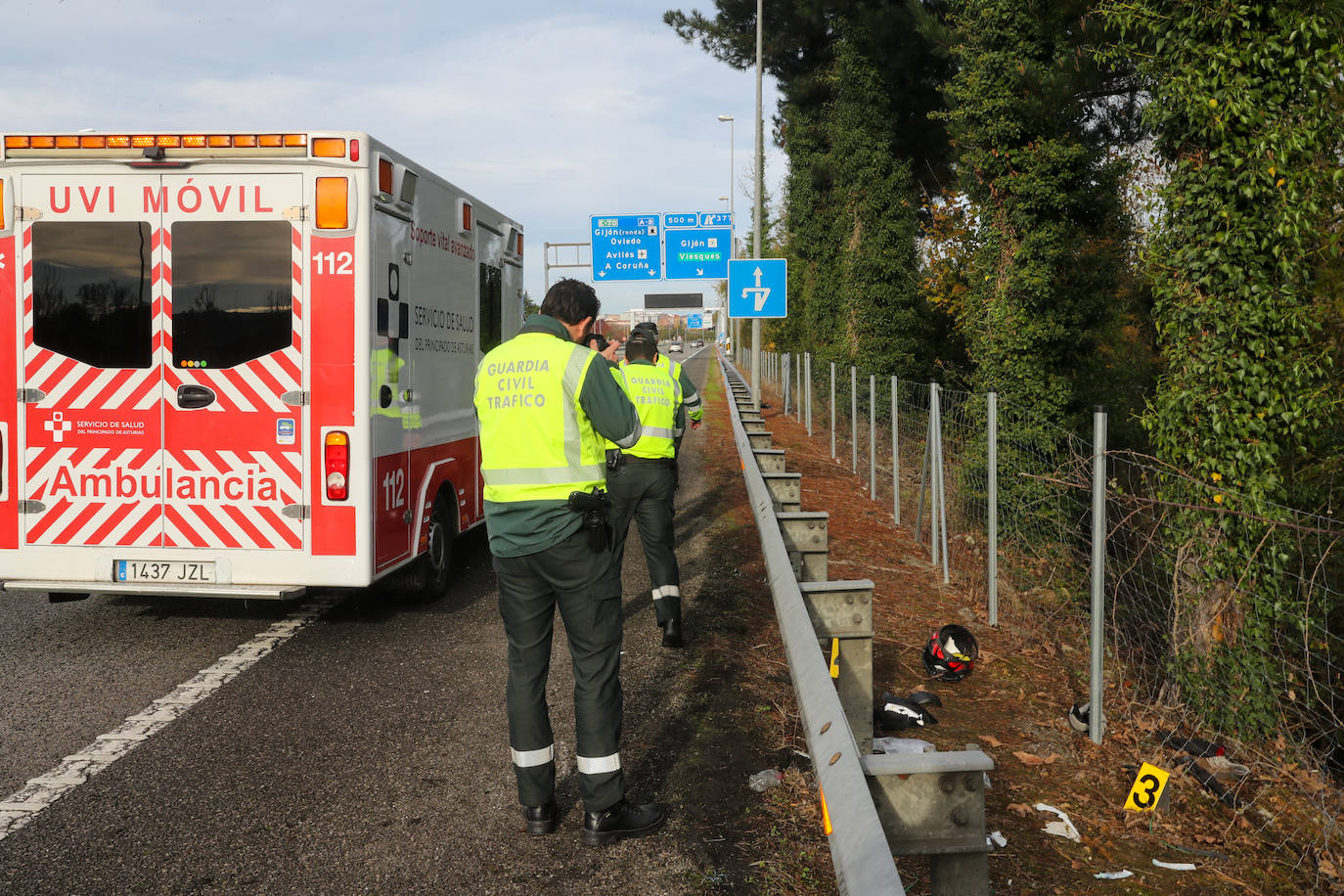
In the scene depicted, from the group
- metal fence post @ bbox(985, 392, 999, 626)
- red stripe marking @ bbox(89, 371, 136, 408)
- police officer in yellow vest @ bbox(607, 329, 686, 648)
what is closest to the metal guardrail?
police officer in yellow vest @ bbox(607, 329, 686, 648)

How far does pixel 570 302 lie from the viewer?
4.38 m

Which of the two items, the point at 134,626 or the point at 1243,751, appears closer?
the point at 1243,751

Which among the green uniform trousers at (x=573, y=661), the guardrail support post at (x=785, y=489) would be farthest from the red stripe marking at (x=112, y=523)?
the guardrail support post at (x=785, y=489)

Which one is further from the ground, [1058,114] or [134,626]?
Result: [1058,114]

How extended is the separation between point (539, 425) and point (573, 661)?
0.91 meters

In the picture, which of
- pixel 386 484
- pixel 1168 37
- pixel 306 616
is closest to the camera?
pixel 1168 37

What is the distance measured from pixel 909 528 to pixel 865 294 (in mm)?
13686

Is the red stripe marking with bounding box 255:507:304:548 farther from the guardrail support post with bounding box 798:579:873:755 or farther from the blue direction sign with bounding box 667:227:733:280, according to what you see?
the blue direction sign with bounding box 667:227:733:280

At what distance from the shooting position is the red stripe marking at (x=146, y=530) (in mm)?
6387

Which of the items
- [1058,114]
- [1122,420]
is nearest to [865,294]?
[1122,420]

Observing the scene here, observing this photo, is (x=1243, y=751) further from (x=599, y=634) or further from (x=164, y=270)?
(x=164, y=270)

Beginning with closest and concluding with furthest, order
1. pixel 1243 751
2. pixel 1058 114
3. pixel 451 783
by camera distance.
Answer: pixel 451 783 → pixel 1243 751 → pixel 1058 114

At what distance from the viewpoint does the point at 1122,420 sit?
53.9ft

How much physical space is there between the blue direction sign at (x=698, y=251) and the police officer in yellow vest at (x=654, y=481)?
23496mm
